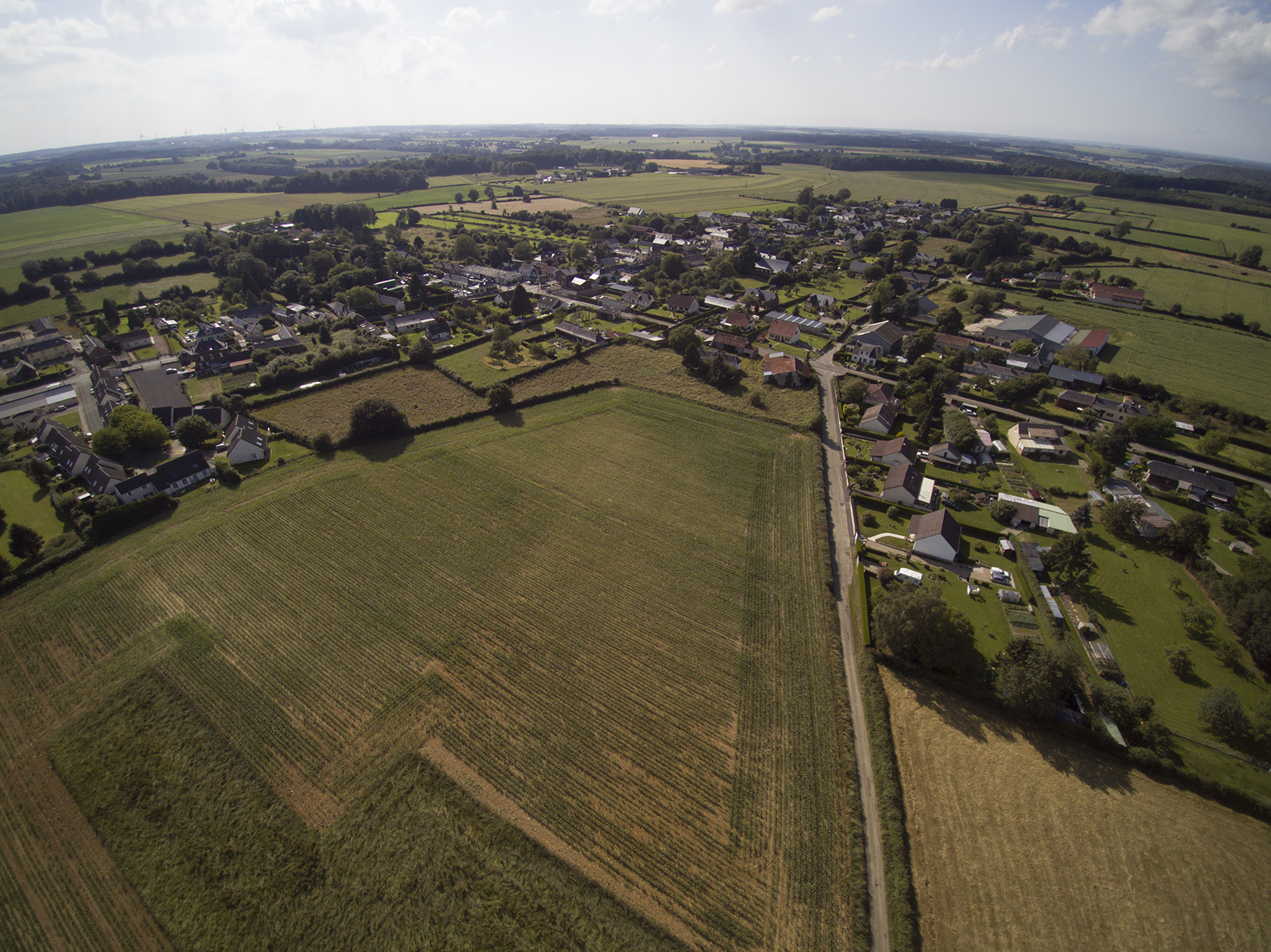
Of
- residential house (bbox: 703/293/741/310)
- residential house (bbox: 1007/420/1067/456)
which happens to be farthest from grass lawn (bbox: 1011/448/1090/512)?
residential house (bbox: 703/293/741/310)

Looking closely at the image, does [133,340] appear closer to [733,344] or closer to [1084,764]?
[733,344]

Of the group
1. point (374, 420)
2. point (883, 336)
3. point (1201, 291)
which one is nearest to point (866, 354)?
point (883, 336)

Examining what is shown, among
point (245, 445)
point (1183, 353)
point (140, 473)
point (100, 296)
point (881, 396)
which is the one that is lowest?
point (140, 473)

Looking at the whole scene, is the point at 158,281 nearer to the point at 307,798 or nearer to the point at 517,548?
the point at 517,548

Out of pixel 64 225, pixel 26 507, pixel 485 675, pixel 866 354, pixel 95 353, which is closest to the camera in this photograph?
pixel 485 675

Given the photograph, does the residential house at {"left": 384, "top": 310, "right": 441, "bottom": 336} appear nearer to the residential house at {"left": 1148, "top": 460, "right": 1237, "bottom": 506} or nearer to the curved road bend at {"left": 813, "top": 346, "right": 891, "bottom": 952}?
the curved road bend at {"left": 813, "top": 346, "right": 891, "bottom": 952}

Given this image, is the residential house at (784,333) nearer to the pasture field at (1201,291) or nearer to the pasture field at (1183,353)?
the pasture field at (1183,353)

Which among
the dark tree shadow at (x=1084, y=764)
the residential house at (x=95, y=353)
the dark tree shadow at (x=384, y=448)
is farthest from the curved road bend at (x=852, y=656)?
the residential house at (x=95, y=353)
